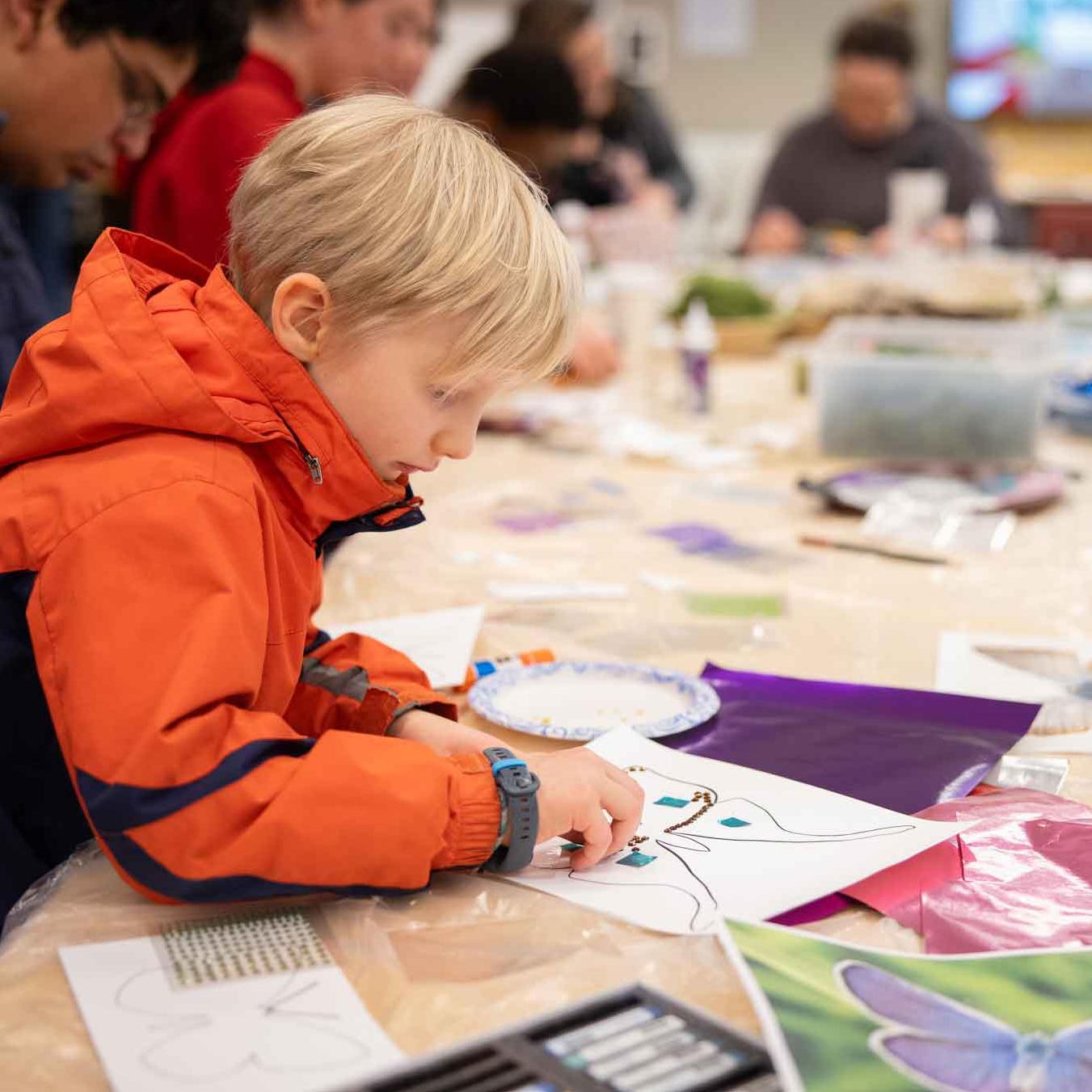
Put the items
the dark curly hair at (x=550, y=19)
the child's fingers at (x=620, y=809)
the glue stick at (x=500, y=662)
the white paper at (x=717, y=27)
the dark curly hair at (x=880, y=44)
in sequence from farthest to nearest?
the white paper at (x=717, y=27), the dark curly hair at (x=880, y=44), the dark curly hair at (x=550, y=19), the glue stick at (x=500, y=662), the child's fingers at (x=620, y=809)

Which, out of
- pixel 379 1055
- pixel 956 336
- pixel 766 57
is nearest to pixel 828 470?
pixel 956 336

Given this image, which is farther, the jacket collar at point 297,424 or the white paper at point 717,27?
the white paper at point 717,27

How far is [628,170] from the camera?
4215 millimetres

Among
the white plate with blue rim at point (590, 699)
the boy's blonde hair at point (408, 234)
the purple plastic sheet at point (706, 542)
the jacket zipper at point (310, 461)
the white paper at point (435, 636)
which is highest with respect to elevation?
the boy's blonde hair at point (408, 234)

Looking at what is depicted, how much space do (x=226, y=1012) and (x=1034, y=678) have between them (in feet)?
2.41

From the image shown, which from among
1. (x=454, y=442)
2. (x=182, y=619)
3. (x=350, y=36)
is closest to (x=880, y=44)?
(x=350, y=36)

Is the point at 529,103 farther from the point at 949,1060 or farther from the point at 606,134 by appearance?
the point at 949,1060

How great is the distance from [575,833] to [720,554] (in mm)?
707

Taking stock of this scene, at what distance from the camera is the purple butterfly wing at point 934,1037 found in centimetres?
56

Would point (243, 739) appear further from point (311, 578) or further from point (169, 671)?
point (311, 578)

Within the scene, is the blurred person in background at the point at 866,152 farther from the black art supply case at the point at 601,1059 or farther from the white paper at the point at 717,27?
the black art supply case at the point at 601,1059

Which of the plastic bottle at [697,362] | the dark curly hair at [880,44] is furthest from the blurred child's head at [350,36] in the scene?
the dark curly hair at [880,44]

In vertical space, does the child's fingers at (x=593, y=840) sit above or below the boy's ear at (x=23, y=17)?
below

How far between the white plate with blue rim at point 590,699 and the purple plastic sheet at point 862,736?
0.02 meters
